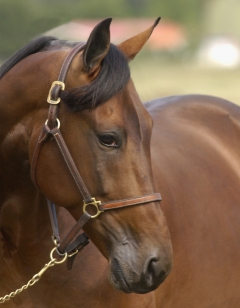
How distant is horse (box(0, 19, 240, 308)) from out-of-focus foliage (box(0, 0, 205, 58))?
8.50ft

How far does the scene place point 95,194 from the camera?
275cm

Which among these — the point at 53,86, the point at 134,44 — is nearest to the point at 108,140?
the point at 53,86

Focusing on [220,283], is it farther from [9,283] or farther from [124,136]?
[124,136]

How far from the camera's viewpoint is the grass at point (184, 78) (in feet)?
63.2

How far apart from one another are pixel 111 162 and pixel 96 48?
50cm

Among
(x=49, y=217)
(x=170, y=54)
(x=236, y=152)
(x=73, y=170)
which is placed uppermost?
(x=73, y=170)

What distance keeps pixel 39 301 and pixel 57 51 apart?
1.25 meters

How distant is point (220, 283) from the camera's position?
4051 millimetres

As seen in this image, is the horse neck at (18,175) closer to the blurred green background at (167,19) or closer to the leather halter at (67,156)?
the leather halter at (67,156)

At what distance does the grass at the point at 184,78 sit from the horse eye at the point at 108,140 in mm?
14319

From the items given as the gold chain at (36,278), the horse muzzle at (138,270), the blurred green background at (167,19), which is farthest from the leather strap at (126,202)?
the blurred green background at (167,19)

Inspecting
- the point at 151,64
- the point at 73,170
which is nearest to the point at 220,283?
the point at 73,170

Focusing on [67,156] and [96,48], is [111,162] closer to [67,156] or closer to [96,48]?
[67,156]

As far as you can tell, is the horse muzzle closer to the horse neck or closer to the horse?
the horse
